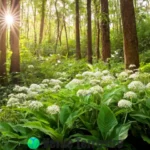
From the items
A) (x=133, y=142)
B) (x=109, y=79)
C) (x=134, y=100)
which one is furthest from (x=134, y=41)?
(x=133, y=142)

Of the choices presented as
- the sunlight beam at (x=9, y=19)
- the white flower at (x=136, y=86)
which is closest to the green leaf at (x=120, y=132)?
the white flower at (x=136, y=86)

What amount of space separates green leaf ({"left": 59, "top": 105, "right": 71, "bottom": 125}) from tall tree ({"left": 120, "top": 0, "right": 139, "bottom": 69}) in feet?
11.7

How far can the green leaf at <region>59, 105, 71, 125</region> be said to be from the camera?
365 centimetres

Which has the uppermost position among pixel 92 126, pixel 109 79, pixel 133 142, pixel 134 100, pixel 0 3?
pixel 0 3

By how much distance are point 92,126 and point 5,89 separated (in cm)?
587

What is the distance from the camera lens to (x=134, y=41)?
6.95 m

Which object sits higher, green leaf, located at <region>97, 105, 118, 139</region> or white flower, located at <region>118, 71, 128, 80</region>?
white flower, located at <region>118, 71, 128, 80</region>

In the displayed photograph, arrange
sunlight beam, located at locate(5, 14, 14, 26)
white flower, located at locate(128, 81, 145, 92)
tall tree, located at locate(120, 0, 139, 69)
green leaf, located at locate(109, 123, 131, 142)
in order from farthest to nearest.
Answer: sunlight beam, located at locate(5, 14, 14, 26) < tall tree, located at locate(120, 0, 139, 69) < white flower, located at locate(128, 81, 145, 92) < green leaf, located at locate(109, 123, 131, 142)

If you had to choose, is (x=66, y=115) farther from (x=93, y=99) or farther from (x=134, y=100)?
(x=134, y=100)

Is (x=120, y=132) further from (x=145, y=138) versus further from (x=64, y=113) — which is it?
(x=64, y=113)

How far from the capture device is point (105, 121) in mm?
3395

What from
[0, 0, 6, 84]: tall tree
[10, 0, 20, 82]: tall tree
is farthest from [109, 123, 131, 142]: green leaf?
[0, 0, 6, 84]: tall tree

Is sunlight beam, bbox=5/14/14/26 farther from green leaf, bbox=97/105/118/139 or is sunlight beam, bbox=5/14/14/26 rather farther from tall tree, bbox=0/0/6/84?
green leaf, bbox=97/105/118/139

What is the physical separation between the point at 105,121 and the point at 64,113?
0.61m
